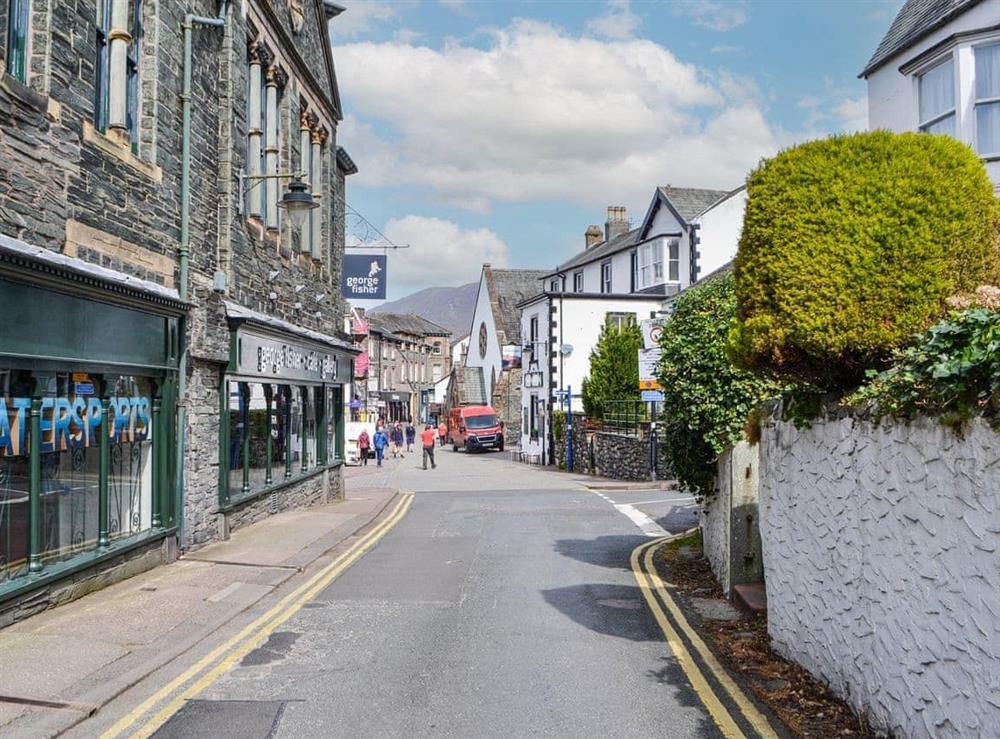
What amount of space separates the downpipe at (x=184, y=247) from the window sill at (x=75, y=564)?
702mm

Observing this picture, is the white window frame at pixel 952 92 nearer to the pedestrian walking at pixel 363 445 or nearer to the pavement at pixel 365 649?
the pavement at pixel 365 649

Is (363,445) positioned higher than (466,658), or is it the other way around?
(363,445)

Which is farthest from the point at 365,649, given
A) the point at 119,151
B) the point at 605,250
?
the point at 605,250

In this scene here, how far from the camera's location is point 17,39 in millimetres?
9156

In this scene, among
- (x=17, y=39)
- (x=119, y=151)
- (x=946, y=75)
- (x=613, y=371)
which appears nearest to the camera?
(x=17, y=39)

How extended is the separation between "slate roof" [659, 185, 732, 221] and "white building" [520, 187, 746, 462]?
5 cm

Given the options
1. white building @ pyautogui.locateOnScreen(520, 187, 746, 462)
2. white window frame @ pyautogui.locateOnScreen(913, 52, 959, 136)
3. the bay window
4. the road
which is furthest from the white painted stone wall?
white building @ pyautogui.locateOnScreen(520, 187, 746, 462)

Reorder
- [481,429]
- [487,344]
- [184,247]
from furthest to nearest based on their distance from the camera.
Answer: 1. [487,344]
2. [481,429]
3. [184,247]

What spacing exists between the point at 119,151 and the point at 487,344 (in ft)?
189

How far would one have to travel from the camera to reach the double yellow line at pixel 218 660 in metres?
6.45

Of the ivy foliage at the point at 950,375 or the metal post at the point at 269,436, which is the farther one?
the metal post at the point at 269,436

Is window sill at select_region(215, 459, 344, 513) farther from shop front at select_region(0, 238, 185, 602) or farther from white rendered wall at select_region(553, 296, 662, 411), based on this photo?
white rendered wall at select_region(553, 296, 662, 411)

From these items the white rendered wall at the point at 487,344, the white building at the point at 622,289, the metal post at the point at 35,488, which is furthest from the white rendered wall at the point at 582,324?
the metal post at the point at 35,488

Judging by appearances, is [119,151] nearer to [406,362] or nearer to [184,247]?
[184,247]
